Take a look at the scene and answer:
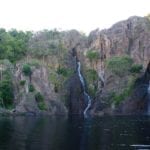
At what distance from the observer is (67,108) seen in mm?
122688

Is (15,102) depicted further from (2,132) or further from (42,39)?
(2,132)

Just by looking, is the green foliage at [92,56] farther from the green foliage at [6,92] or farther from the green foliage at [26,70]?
the green foliage at [6,92]

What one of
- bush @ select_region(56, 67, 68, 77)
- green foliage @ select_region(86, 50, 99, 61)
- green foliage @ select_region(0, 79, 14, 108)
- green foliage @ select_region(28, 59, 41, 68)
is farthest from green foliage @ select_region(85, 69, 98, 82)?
green foliage @ select_region(0, 79, 14, 108)

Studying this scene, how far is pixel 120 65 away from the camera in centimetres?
12425

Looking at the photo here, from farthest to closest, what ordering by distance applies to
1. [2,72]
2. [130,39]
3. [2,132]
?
[130,39] < [2,72] < [2,132]

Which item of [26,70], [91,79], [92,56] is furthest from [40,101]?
[92,56]

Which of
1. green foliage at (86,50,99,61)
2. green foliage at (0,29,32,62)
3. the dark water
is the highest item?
green foliage at (0,29,32,62)

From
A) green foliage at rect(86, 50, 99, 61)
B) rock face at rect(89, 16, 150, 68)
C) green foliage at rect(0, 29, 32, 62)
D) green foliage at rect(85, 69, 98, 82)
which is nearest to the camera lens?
green foliage at rect(85, 69, 98, 82)

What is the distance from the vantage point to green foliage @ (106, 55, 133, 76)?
409ft

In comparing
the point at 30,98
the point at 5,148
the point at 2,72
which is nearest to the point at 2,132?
the point at 5,148

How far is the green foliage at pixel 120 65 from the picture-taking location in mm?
124688

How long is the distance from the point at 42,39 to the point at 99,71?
25267 mm

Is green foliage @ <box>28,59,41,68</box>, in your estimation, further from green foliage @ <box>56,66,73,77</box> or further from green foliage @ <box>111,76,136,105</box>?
green foliage @ <box>111,76,136,105</box>

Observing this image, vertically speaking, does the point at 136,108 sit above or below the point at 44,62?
below
